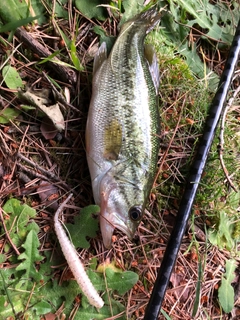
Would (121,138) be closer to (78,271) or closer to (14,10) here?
(78,271)

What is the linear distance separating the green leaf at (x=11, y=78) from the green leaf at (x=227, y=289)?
204cm

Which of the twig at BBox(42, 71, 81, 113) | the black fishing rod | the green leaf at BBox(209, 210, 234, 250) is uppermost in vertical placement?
the twig at BBox(42, 71, 81, 113)

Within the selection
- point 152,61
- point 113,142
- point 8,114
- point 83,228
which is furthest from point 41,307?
point 152,61

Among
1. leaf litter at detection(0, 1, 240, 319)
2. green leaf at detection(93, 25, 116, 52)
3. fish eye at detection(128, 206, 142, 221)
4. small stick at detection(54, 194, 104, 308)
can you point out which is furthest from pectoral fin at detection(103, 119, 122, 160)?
green leaf at detection(93, 25, 116, 52)

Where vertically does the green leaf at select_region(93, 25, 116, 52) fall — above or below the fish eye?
above

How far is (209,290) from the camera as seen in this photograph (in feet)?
9.75

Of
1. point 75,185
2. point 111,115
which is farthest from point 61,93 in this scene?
A: point 75,185

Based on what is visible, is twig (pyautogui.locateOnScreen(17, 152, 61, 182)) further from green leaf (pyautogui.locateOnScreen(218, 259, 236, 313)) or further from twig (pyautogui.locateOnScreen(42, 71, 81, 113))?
green leaf (pyautogui.locateOnScreen(218, 259, 236, 313))

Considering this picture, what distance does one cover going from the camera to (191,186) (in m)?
2.86

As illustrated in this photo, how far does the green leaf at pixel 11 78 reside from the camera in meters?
2.50

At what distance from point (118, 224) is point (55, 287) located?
55 cm

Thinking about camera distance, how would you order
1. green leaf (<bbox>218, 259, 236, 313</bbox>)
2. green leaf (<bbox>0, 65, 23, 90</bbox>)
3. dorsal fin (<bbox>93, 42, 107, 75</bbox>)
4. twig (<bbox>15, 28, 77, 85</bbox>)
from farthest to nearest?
green leaf (<bbox>218, 259, 236, 313</bbox>), dorsal fin (<bbox>93, 42, 107, 75</bbox>), twig (<bbox>15, 28, 77, 85</bbox>), green leaf (<bbox>0, 65, 23, 90</bbox>)

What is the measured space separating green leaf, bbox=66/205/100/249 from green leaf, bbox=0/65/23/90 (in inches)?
35.7

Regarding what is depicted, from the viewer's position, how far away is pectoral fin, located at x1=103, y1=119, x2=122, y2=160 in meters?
2.54
